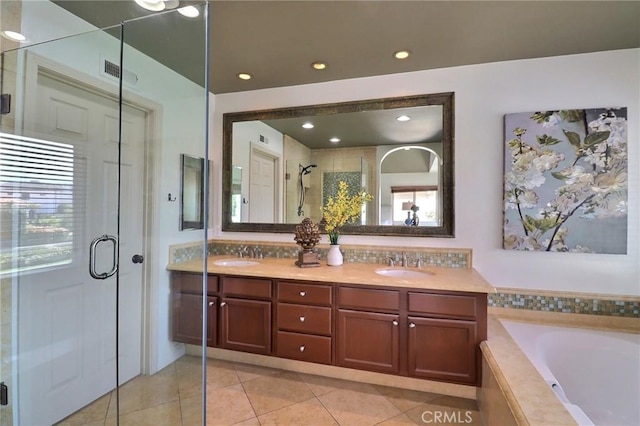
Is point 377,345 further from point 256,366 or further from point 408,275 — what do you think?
point 256,366

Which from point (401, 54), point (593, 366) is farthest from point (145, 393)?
point (401, 54)

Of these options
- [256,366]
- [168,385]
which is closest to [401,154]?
[256,366]

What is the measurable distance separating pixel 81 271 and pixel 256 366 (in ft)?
4.89

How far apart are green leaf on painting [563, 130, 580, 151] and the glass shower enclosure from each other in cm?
259

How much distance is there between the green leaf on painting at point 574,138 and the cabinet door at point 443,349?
1.52m

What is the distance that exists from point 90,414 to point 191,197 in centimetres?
161

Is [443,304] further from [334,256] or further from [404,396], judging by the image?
[334,256]

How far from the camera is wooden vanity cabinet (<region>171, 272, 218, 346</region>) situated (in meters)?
2.44

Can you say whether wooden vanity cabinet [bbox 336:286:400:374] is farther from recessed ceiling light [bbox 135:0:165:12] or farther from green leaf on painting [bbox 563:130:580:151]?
recessed ceiling light [bbox 135:0:165:12]

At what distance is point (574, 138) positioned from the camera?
2209mm

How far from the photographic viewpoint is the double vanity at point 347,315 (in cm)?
197

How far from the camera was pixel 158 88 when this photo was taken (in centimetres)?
233

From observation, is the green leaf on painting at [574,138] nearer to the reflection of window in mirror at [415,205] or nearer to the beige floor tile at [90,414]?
the reflection of window in mirror at [415,205]

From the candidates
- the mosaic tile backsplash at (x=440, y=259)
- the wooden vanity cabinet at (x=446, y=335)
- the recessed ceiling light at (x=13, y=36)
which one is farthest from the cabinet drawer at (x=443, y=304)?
the recessed ceiling light at (x=13, y=36)
